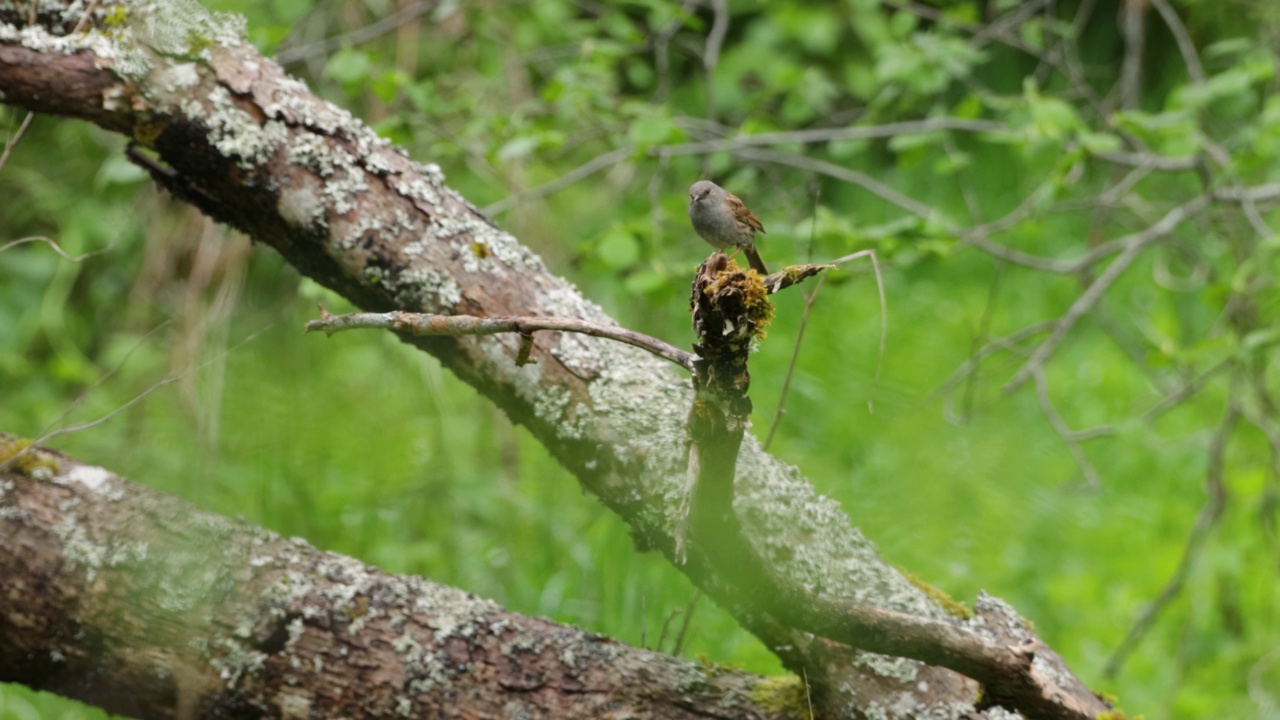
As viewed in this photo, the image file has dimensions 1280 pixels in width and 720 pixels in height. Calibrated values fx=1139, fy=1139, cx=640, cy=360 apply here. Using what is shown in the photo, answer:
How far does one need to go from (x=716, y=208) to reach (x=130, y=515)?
1.11 meters

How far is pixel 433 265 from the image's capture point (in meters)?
1.81

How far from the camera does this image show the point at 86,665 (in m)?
1.79

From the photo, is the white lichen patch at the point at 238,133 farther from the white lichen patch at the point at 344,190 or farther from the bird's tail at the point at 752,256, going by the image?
the bird's tail at the point at 752,256

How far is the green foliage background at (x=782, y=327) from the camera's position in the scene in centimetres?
271

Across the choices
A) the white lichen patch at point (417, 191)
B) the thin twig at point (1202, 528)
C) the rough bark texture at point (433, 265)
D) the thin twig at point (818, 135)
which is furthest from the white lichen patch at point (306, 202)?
the thin twig at point (1202, 528)

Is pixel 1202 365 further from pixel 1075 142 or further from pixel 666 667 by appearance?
pixel 666 667

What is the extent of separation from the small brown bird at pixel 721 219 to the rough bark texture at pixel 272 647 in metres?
0.72

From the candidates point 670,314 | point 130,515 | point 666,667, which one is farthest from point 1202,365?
point 130,515

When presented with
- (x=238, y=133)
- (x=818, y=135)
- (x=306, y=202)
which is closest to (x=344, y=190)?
(x=306, y=202)

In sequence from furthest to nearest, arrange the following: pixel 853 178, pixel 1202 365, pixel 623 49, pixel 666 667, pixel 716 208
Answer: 1. pixel 1202 365
2. pixel 853 178
3. pixel 623 49
4. pixel 716 208
5. pixel 666 667

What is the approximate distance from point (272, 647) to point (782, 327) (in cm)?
317

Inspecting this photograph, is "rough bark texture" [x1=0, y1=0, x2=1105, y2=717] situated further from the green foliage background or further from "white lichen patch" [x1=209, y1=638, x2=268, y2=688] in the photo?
"white lichen patch" [x1=209, y1=638, x2=268, y2=688]

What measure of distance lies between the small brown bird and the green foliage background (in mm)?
371

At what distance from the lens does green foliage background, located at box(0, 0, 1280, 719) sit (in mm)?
2705
